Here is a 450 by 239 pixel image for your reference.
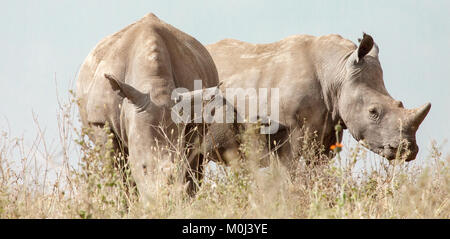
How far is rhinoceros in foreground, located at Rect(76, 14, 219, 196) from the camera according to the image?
6641 mm

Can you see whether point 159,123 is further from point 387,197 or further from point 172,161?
point 387,197

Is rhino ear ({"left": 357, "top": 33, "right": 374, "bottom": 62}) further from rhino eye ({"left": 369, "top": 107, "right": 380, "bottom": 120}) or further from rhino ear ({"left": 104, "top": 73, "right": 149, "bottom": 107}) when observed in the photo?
rhino ear ({"left": 104, "top": 73, "right": 149, "bottom": 107})

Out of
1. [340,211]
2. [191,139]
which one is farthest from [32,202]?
[340,211]

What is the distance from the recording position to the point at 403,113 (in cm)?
940

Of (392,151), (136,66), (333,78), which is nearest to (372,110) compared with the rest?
(392,151)

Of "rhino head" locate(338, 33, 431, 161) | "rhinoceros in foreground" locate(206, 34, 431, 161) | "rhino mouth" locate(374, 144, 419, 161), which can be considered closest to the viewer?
"rhino mouth" locate(374, 144, 419, 161)

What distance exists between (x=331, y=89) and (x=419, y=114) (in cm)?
122

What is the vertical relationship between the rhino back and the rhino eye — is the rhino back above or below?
above

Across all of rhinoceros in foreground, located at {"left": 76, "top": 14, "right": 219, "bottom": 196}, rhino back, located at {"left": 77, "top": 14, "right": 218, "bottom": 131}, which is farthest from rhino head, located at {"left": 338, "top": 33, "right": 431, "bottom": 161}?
rhino back, located at {"left": 77, "top": 14, "right": 218, "bottom": 131}

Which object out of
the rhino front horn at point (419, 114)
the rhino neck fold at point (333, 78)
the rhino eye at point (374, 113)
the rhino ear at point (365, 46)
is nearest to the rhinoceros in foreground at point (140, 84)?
the rhino neck fold at point (333, 78)

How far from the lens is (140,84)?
701 cm

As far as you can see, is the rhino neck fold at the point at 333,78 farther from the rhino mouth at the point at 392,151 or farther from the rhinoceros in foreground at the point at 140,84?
the rhinoceros in foreground at the point at 140,84

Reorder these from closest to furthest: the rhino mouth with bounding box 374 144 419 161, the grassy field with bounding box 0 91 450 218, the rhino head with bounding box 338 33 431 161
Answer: the grassy field with bounding box 0 91 450 218, the rhino mouth with bounding box 374 144 419 161, the rhino head with bounding box 338 33 431 161

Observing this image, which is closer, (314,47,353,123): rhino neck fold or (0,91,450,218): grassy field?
(0,91,450,218): grassy field
